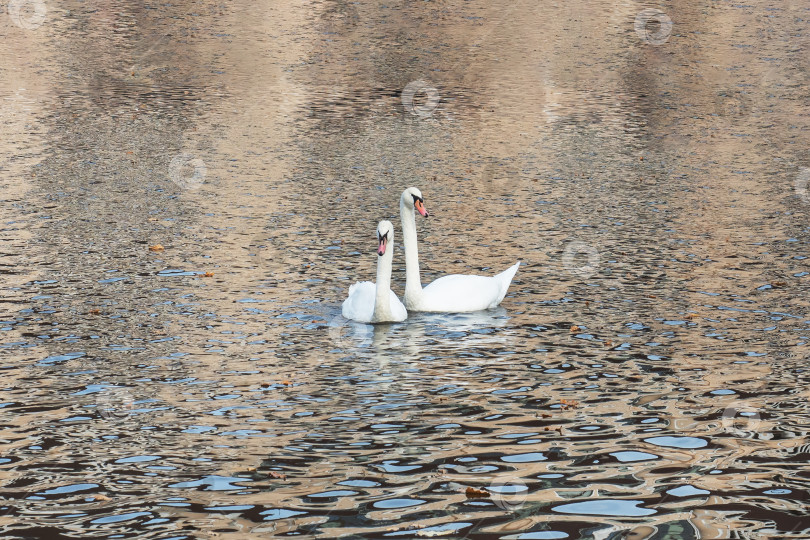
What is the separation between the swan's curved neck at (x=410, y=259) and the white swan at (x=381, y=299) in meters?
0.22

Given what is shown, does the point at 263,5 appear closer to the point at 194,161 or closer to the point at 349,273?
the point at 194,161

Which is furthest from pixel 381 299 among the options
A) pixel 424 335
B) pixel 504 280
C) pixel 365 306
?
pixel 504 280

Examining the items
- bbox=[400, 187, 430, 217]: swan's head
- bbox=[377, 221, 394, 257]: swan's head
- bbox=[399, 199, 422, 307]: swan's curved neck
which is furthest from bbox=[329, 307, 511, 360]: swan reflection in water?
bbox=[400, 187, 430, 217]: swan's head

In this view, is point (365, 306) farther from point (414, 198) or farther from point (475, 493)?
point (475, 493)

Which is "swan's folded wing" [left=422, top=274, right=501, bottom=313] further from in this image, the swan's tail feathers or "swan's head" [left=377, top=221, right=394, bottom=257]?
"swan's head" [left=377, top=221, right=394, bottom=257]

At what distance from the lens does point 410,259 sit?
35.3 feet

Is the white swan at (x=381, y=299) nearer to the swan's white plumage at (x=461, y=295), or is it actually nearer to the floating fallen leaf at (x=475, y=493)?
the swan's white plumage at (x=461, y=295)

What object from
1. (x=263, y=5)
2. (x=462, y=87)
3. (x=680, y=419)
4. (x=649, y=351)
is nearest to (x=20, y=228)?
(x=649, y=351)

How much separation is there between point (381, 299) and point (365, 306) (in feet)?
0.68

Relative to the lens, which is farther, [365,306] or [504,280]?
[504,280]

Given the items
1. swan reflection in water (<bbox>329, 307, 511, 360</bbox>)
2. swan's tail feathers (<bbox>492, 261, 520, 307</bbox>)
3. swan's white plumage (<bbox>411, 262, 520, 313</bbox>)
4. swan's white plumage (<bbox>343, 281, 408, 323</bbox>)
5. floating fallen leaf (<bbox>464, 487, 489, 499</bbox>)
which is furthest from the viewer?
swan's tail feathers (<bbox>492, 261, 520, 307</bbox>)

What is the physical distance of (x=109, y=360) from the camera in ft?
29.2

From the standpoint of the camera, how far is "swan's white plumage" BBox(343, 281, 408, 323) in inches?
403

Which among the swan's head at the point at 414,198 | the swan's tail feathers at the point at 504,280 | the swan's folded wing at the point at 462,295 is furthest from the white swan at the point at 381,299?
the swan's tail feathers at the point at 504,280
